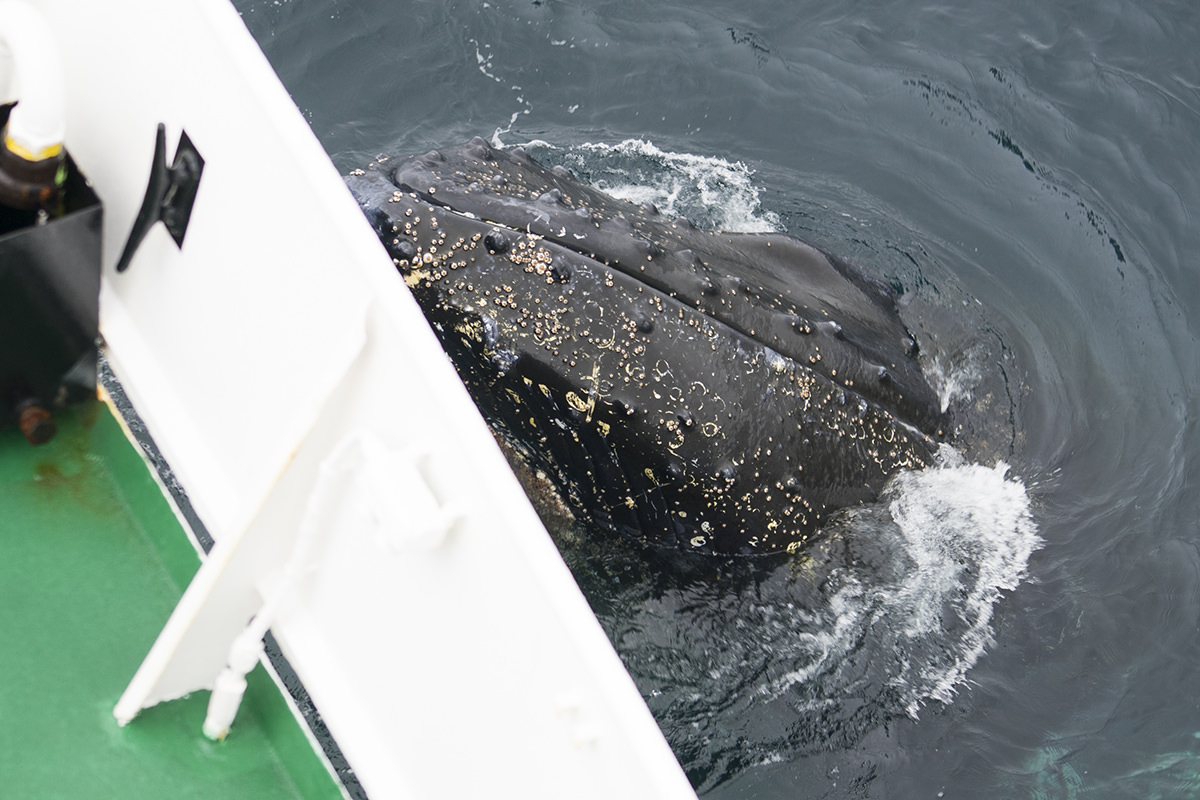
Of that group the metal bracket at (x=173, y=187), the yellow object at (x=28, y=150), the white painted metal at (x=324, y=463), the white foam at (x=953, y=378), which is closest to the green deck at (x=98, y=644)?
the white painted metal at (x=324, y=463)

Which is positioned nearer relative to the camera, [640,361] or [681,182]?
[640,361]

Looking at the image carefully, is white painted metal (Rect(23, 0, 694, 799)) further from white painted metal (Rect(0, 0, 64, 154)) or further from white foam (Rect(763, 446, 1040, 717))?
white foam (Rect(763, 446, 1040, 717))

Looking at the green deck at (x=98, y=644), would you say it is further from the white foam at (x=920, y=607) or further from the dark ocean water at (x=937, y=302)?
the white foam at (x=920, y=607)

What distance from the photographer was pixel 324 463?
378 cm

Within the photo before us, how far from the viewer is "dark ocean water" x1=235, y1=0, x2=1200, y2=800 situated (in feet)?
22.1

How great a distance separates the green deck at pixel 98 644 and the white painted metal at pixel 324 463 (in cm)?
26

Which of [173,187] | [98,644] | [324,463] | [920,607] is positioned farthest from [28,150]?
[920,607]

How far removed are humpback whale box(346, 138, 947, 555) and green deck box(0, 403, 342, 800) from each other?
1598 mm

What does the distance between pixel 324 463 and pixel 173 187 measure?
1.39m

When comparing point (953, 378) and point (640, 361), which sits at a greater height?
point (640, 361)

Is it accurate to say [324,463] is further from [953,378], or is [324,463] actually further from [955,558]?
[953,378]

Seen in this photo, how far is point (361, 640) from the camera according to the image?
4117 mm

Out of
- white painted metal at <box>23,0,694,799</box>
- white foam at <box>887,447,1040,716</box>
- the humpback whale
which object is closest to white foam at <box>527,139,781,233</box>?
the humpback whale

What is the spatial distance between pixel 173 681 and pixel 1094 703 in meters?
5.22
